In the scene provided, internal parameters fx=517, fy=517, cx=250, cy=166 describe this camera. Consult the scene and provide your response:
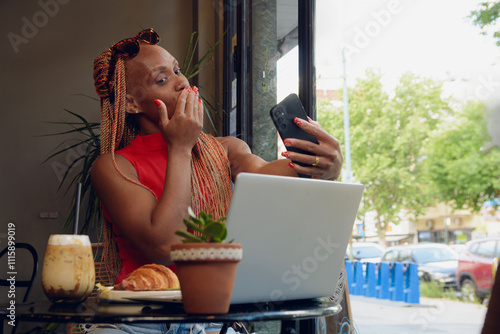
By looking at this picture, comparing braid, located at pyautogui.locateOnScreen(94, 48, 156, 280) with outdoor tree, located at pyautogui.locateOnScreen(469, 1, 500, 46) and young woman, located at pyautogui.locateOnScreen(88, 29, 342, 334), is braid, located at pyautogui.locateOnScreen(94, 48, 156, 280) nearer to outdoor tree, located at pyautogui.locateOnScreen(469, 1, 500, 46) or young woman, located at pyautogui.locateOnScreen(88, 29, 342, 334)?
young woman, located at pyautogui.locateOnScreen(88, 29, 342, 334)

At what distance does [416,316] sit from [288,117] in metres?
1.50

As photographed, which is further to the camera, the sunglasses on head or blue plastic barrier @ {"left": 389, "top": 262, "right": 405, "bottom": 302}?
blue plastic barrier @ {"left": 389, "top": 262, "right": 405, "bottom": 302}

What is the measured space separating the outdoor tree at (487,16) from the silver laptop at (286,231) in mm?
935

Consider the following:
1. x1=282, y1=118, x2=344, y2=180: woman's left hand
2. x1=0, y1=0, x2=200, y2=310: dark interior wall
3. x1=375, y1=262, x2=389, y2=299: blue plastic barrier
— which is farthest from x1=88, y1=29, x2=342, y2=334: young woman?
x1=0, y1=0, x2=200, y2=310: dark interior wall

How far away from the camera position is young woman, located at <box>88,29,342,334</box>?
4.75ft

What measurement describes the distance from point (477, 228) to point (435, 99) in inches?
26.2

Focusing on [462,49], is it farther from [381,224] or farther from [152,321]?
[152,321]

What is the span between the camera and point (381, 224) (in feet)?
8.45

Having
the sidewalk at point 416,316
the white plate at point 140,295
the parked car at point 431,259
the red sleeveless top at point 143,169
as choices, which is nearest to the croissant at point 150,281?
the white plate at point 140,295

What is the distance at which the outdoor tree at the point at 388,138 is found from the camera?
2.38m

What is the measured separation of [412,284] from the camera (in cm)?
253

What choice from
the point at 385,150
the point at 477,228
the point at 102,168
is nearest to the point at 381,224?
the point at 385,150

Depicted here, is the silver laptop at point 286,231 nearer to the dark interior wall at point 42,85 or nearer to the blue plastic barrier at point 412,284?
the blue plastic barrier at point 412,284

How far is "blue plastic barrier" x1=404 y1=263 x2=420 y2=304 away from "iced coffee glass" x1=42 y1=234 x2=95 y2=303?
1850 millimetres
